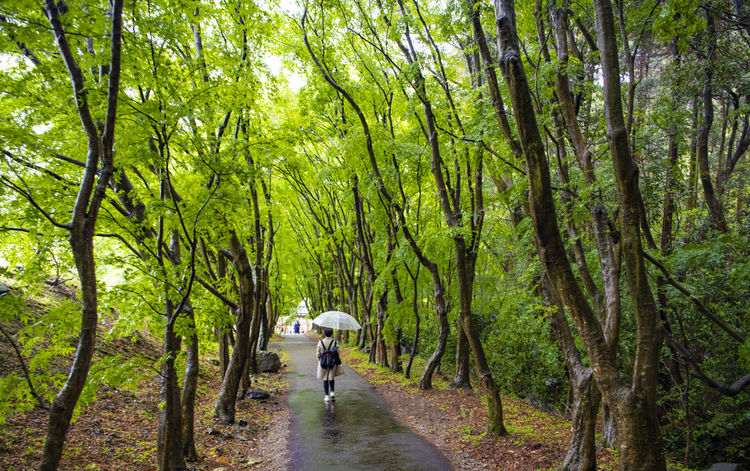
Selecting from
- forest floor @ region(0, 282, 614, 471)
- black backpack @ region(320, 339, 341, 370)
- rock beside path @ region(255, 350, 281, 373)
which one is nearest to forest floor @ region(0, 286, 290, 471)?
forest floor @ region(0, 282, 614, 471)

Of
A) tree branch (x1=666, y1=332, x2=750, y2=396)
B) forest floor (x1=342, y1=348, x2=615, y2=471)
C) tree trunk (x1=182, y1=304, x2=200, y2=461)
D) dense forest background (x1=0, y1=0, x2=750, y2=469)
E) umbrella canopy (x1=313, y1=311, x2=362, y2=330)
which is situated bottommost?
forest floor (x1=342, y1=348, x2=615, y2=471)

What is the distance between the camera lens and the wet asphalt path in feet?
19.2

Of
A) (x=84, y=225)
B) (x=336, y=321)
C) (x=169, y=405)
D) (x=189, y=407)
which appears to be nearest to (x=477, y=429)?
(x=189, y=407)

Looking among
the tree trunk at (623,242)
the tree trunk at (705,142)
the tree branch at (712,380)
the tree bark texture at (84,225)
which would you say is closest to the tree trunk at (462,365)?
the tree branch at (712,380)

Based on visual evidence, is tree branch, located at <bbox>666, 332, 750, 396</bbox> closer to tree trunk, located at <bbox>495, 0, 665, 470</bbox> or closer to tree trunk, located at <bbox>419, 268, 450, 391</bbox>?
tree trunk, located at <bbox>495, 0, 665, 470</bbox>

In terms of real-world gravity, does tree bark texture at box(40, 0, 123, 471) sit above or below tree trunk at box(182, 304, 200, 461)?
above

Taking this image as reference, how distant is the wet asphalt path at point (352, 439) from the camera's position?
5.86 meters

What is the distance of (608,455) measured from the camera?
5730mm

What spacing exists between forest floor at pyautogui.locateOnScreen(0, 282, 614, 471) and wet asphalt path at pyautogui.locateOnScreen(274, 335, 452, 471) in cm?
26


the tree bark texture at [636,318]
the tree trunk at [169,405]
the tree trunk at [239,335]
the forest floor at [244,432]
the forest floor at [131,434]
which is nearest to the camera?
the tree bark texture at [636,318]

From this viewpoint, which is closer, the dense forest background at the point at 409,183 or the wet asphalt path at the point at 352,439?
the dense forest background at the point at 409,183

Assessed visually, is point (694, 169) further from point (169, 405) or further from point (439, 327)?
point (169, 405)

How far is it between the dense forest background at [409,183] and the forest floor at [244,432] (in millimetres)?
522

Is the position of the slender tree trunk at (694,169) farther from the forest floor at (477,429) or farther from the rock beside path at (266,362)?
the rock beside path at (266,362)
